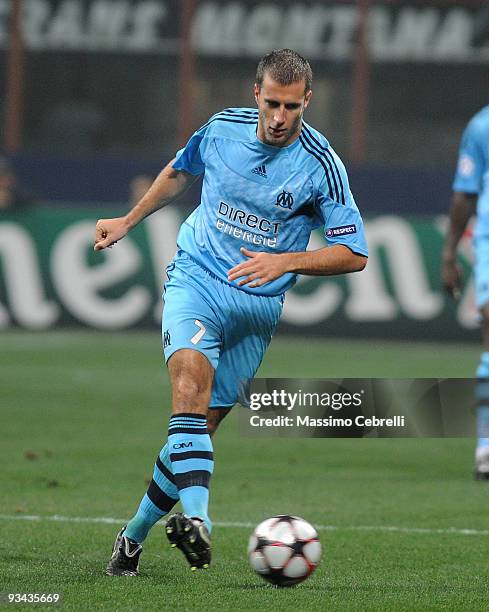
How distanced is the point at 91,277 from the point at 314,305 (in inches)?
104

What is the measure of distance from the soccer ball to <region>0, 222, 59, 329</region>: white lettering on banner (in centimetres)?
1216

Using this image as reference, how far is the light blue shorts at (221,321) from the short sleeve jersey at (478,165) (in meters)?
3.06

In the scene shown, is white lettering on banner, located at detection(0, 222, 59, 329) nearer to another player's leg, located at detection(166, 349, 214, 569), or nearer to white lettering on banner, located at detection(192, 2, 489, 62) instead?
white lettering on banner, located at detection(192, 2, 489, 62)

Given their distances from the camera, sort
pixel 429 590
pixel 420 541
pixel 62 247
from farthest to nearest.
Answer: pixel 62 247, pixel 420 541, pixel 429 590

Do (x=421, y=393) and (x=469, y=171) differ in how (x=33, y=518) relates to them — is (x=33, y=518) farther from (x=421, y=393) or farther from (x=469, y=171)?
(x=469, y=171)

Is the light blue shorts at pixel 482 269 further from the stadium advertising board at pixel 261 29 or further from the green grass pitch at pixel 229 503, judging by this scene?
the stadium advertising board at pixel 261 29

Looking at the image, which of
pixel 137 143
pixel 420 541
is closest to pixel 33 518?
pixel 420 541

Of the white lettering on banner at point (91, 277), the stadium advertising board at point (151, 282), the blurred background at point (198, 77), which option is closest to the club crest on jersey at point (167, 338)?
the white lettering on banner at point (91, 277)

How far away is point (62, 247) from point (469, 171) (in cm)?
929

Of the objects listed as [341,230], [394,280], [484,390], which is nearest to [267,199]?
[341,230]

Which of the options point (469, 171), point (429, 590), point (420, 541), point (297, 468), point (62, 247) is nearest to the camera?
point (429, 590)

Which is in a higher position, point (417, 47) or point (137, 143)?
point (417, 47)

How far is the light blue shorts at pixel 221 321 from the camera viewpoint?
6.03 meters

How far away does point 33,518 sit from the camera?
7.52 metres
